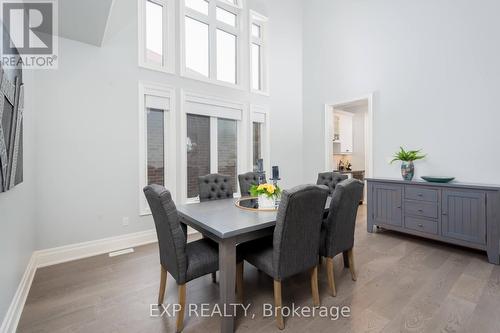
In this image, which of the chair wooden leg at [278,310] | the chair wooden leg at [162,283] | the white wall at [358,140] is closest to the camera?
the chair wooden leg at [278,310]

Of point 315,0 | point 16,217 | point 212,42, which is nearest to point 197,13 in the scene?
point 212,42

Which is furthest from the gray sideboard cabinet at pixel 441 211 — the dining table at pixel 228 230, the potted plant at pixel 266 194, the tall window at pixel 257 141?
the dining table at pixel 228 230

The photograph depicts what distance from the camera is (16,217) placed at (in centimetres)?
189

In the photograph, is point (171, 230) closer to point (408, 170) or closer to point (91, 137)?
point (91, 137)

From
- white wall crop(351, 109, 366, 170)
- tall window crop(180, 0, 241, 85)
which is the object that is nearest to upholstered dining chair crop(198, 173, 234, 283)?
→ tall window crop(180, 0, 241, 85)

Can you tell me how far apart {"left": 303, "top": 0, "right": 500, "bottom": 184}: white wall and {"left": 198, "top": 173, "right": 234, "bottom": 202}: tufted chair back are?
2.87 m

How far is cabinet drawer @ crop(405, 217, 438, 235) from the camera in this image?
3.20 meters

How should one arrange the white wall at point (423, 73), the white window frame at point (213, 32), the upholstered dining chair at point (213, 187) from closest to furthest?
the upholstered dining chair at point (213, 187)
the white wall at point (423, 73)
the white window frame at point (213, 32)

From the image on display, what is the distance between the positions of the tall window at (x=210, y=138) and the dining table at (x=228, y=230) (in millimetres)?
1832

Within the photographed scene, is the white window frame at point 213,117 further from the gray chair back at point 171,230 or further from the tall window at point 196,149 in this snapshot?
the gray chair back at point 171,230

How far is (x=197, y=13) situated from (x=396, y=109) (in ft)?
12.5

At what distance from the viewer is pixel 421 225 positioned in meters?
3.31

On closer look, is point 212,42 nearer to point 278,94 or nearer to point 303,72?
point 278,94

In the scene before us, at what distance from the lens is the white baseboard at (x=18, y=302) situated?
1.59 meters
